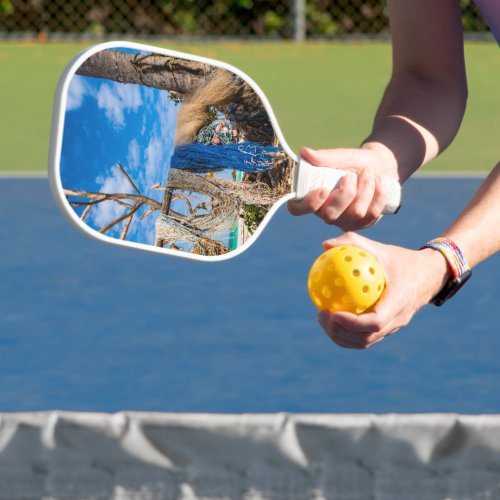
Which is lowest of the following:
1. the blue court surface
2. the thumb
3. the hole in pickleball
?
the blue court surface

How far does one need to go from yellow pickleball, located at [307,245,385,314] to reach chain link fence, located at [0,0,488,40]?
1033 centimetres

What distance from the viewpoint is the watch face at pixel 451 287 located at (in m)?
2.04

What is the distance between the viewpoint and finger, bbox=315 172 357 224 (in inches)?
84.0

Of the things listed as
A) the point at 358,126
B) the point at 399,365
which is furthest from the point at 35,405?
the point at 358,126

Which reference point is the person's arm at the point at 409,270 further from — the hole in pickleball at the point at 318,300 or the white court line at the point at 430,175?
the white court line at the point at 430,175

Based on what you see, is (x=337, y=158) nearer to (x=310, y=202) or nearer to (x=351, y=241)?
(x=310, y=202)

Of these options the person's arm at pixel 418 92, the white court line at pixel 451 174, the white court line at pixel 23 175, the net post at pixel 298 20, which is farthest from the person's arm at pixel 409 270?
the net post at pixel 298 20

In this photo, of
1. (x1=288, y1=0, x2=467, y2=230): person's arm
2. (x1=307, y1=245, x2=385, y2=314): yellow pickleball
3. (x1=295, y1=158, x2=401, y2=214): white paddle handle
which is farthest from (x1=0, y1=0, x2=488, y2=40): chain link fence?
(x1=307, y1=245, x2=385, y2=314): yellow pickleball

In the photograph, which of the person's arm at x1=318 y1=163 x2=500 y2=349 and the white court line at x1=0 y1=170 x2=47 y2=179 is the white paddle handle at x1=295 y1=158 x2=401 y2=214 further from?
the white court line at x1=0 y1=170 x2=47 y2=179

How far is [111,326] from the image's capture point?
441 centimetres

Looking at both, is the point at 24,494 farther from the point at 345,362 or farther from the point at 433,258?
the point at 345,362

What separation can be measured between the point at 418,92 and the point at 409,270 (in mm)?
558

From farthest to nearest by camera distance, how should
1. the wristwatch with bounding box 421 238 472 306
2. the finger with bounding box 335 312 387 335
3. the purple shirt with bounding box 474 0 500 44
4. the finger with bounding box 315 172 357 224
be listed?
the purple shirt with bounding box 474 0 500 44, the finger with bounding box 315 172 357 224, the wristwatch with bounding box 421 238 472 306, the finger with bounding box 335 312 387 335

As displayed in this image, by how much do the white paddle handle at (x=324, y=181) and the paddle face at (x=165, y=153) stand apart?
7 centimetres
